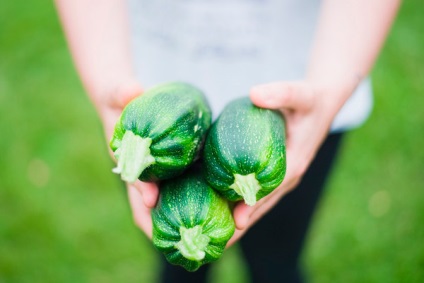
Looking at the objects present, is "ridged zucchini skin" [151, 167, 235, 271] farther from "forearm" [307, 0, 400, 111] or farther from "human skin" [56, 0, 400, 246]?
"forearm" [307, 0, 400, 111]

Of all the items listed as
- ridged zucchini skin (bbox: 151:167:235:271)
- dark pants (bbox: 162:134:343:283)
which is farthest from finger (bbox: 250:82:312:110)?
dark pants (bbox: 162:134:343:283)

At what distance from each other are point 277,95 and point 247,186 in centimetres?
33

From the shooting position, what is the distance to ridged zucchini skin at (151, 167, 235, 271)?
1.53 m

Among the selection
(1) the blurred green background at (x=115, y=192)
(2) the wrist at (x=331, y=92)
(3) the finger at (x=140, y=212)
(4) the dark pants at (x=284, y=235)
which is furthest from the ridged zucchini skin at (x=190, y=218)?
(1) the blurred green background at (x=115, y=192)

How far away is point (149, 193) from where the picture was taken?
1.61 metres

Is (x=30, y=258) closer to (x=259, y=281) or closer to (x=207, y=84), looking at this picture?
(x=259, y=281)

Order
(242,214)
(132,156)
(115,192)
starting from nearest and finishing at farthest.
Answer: (132,156) → (242,214) → (115,192)

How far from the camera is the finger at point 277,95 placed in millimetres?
1611

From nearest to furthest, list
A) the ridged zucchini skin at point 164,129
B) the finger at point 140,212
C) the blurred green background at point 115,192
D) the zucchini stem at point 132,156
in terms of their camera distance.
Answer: the zucchini stem at point 132,156 < the ridged zucchini skin at point 164,129 < the finger at point 140,212 < the blurred green background at point 115,192

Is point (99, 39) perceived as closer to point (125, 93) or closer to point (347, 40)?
point (125, 93)

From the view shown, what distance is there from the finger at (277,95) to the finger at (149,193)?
1.50 ft

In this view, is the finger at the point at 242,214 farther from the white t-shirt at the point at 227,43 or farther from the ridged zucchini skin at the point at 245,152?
the white t-shirt at the point at 227,43

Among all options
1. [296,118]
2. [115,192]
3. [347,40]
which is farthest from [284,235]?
[115,192]

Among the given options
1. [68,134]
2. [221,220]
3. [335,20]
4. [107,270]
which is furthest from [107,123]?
[68,134]
